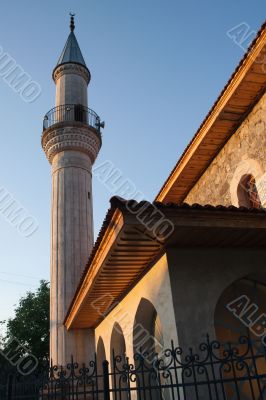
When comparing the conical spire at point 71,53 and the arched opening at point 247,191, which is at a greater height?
the conical spire at point 71,53

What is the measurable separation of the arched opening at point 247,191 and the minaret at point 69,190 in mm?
7291

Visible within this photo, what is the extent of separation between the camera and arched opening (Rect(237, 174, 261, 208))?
7.99m

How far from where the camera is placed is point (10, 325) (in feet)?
76.0

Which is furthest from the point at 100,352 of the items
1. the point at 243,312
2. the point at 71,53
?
the point at 71,53

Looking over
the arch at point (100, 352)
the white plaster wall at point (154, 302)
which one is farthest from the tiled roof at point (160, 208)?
the arch at point (100, 352)

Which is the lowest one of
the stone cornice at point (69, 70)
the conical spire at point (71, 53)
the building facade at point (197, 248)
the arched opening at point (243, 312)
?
the arched opening at point (243, 312)

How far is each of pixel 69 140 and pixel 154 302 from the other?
11.1 meters

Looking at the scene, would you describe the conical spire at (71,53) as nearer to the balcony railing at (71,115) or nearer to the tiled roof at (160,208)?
the balcony railing at (71,115)

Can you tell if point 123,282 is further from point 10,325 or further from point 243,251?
point 10,325

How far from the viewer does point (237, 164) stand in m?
8.27

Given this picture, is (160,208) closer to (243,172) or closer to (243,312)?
(243,312)

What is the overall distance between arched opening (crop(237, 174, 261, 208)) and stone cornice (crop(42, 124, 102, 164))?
9263 mm

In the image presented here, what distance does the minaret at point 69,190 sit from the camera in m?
13.2

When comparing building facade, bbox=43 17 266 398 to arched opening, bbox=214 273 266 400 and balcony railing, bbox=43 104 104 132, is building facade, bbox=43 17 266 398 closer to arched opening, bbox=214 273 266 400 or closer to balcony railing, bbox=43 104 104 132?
arched opening, bbox=214 273 266 400
